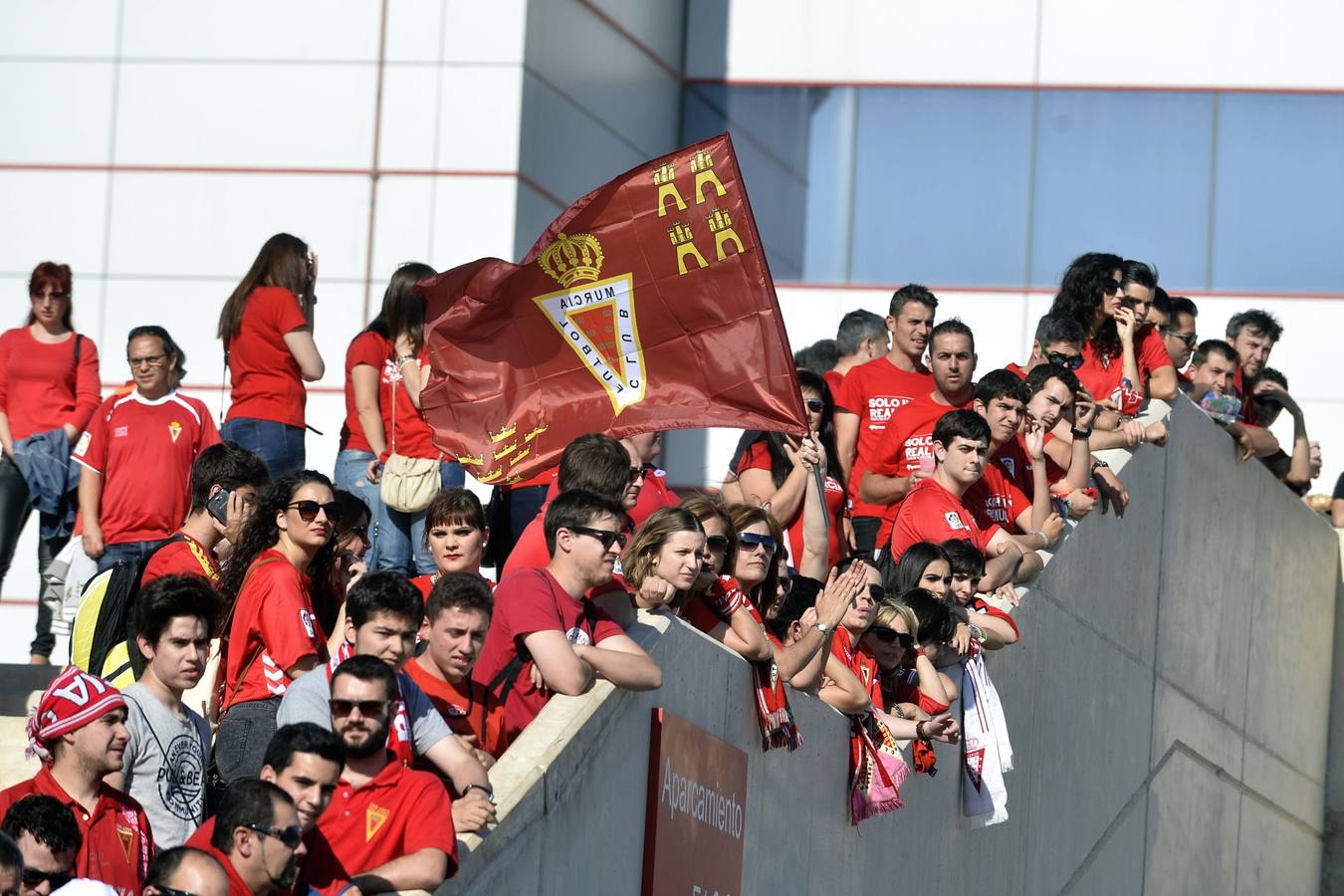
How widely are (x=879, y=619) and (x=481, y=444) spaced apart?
77.0 inches

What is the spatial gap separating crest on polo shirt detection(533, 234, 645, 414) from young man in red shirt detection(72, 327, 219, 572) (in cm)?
176

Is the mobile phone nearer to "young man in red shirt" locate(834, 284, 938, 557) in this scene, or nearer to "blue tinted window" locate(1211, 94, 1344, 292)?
"young man in red shirt" locate(834, 284, 938, 557)

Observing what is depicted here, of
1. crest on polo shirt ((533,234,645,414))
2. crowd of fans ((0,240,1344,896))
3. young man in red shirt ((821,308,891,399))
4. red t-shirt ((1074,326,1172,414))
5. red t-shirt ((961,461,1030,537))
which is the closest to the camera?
crowd of fans ((0,240,1344,896))

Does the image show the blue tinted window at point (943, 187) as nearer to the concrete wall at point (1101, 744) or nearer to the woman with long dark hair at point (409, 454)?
the concrete wall at point (1101, 744)

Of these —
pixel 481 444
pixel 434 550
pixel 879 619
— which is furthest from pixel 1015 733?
pixel 434 550

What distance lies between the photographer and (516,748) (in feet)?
23.0

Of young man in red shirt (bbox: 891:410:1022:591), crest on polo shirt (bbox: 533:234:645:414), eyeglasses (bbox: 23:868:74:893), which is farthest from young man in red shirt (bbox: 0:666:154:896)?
young man in red shirt (bbox: 891:410:1022:591)

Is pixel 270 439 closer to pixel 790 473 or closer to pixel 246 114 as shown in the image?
pixel 790 473

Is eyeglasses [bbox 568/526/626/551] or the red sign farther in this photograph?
the red sign

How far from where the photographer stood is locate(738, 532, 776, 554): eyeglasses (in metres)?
8.92

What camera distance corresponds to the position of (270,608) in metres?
7.37

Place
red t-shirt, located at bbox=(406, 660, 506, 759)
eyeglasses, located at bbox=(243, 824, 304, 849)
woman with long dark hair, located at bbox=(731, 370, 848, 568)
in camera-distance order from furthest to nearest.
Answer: woman with long dark hair, located at bbox=(731, 370, 848, 568)
red t-shirt, located at bbox=(406, 660, 506, 759)
eyeglasses, located at bbox=(243, 824, 304, 849)

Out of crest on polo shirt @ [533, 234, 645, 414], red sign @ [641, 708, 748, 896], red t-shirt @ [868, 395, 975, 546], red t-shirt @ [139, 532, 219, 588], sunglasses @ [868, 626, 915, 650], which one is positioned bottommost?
red sign @ [641, 708, 748, 896]

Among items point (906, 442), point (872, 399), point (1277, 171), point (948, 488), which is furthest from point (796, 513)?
point (1277, 171)
